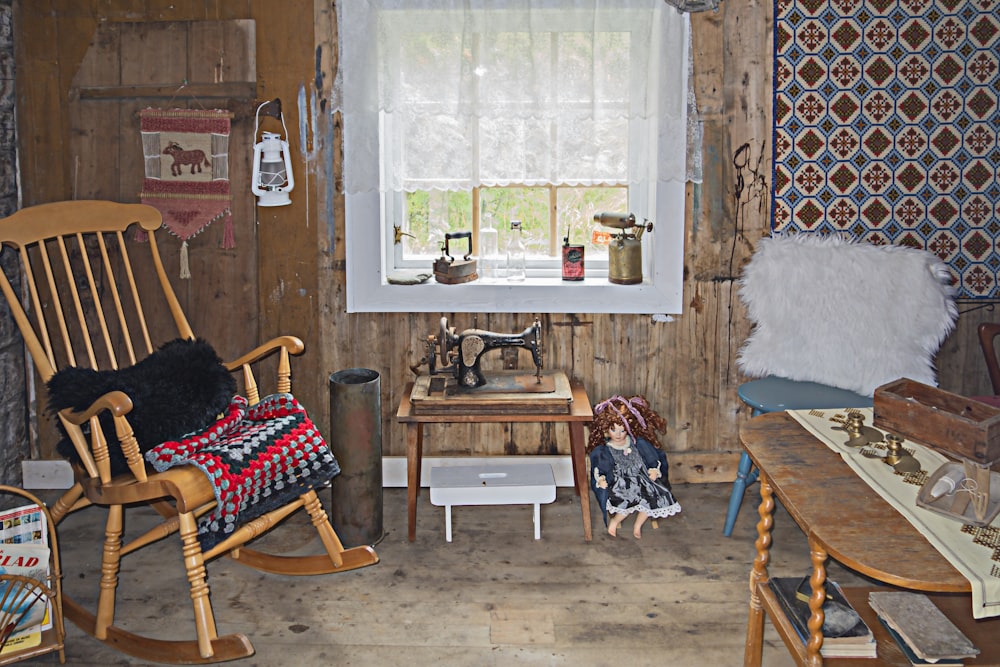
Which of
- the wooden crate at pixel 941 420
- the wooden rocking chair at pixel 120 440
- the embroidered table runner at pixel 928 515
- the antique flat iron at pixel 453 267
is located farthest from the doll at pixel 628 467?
the wooden crate at pixel 941 420

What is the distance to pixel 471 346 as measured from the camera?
3.44 m

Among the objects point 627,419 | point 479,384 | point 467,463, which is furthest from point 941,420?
point 467,463

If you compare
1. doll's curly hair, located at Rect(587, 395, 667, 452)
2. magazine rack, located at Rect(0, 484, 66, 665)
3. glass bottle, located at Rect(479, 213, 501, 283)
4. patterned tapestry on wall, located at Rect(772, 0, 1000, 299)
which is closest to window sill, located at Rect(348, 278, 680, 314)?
glass bottle, located at Rect(479, 213, 501, 283)

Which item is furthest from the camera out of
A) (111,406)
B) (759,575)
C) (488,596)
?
(488,596)

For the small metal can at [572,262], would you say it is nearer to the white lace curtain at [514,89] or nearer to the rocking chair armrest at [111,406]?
the white lace curtain at [514,89]

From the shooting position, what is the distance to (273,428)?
285cm

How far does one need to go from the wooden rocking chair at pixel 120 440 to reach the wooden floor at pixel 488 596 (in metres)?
0.06

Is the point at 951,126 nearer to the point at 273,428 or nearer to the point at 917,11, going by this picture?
the point at 917,11

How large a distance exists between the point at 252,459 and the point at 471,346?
100 cm

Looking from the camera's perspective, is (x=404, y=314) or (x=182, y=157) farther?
(x=404, y=314)

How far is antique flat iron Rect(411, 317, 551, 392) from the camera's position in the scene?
3.34 metres

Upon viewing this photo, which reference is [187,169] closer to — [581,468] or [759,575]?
[581,468]

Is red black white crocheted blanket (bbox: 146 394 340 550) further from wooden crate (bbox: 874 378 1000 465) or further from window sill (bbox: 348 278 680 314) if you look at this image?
wooden crate (bbox: 874 378 1000 465)

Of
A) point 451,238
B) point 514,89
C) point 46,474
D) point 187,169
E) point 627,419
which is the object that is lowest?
point 46,474
